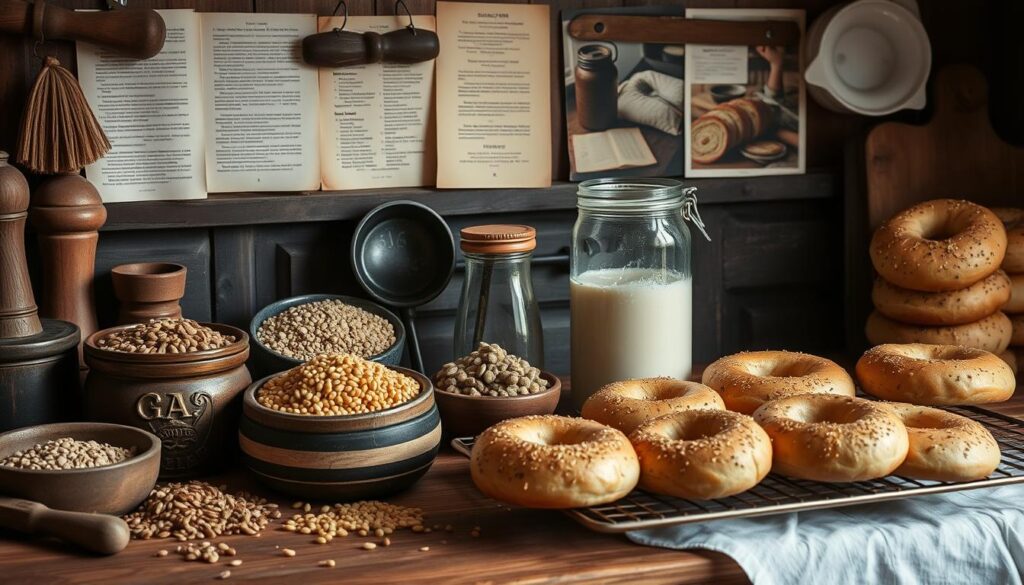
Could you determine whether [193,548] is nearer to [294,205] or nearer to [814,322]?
[294,205]

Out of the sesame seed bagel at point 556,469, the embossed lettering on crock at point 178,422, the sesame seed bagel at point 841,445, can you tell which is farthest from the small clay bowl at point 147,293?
the sesame seed bagel at point 841,445

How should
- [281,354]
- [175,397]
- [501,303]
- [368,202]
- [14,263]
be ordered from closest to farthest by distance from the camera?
[175,397] → [14,263] → [281,354] → [501,303] → [368,202]

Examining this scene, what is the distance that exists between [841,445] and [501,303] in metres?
0.66

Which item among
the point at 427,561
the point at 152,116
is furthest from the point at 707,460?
the point at 152,116

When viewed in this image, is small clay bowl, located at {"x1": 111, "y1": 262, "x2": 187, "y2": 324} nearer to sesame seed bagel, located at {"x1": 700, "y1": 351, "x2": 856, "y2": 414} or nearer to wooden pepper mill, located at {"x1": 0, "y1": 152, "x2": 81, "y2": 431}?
wooden pepper mill, located at {"x1": 0, "y1": 152, "x2": 81, "y2": 431}

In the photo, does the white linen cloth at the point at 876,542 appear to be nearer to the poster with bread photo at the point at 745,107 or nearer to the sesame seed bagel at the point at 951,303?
the sesame seed bagel at the point at 951,303

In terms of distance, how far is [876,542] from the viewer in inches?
54.5

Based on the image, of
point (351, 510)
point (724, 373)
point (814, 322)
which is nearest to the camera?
point (351, 510)

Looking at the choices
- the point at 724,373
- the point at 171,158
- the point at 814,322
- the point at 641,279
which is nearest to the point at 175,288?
the point at 171,158

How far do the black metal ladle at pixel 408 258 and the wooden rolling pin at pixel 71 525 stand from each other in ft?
2.45

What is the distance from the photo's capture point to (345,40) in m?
1.92

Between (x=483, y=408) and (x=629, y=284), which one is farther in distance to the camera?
(x=629, y=284)

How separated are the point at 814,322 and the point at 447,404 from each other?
3.04 feet

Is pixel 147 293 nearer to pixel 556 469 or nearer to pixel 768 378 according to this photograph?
pixel 556 469
